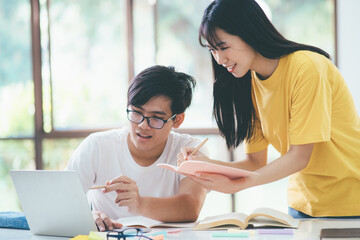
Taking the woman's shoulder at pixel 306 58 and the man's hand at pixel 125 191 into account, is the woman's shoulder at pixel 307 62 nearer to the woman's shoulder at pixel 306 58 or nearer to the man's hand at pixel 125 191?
the woman's shoulder at pixel 306 58

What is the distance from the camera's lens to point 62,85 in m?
4.00

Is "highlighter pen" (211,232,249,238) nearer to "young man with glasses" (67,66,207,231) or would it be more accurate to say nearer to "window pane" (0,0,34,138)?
"young man with glasses" (67,66,207,231)

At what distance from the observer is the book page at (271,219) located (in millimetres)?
1497

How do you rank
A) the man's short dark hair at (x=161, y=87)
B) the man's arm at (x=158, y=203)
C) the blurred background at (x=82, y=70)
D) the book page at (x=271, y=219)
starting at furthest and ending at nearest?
the blurred background at (x=82, y=70), the man's short dark hair at (x=161, y=87), the man's arm at (x=158, y=203), the book page at (x=271, y=219)

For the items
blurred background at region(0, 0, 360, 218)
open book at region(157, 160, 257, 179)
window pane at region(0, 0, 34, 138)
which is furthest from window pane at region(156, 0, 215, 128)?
open book at region(157, 160, 257, 179)

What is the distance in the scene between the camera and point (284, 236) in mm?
1368

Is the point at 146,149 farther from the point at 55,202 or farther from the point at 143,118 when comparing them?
the point at 55,202

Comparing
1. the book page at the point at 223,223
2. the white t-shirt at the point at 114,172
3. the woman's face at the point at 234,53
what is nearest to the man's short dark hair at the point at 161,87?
the white t-shirt at the point at 114,172

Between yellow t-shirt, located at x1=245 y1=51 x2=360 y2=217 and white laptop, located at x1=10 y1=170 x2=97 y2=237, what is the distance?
0.75 meters

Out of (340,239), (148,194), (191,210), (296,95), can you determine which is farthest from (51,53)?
(340,239)

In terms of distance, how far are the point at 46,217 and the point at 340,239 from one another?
0.94 meters

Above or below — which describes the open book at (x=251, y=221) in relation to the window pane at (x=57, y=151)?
above

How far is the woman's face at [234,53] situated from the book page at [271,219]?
51 centimetres

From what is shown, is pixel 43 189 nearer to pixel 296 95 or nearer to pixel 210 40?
pixel 210 40
